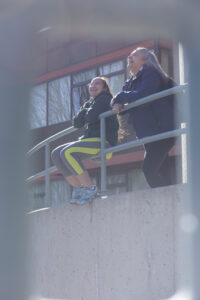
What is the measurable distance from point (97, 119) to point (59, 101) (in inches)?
406

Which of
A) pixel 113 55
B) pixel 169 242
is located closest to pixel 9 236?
pixel 169 242

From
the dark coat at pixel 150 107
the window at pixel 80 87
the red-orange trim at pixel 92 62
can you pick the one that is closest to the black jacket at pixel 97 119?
the dark coat at pixel 150 107

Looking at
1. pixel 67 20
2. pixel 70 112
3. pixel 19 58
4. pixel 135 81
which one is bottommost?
pixel 19 58

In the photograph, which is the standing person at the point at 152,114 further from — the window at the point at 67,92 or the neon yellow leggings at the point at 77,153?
the window at the point at 67,92

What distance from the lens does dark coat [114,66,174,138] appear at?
173 inches

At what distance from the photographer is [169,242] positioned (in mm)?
3637

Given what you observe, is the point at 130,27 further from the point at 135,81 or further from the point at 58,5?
the point at 135,81

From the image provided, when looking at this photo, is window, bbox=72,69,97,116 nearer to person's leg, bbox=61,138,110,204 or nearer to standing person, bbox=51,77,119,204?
standing person, bbox=51,77,119,204

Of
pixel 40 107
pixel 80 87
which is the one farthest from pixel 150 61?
pixel 40 107

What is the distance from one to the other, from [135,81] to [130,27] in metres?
3.45

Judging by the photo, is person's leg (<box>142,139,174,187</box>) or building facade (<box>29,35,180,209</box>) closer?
person's leg (<box>142,139,174,187</box>)

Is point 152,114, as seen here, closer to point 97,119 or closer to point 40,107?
point 97,119

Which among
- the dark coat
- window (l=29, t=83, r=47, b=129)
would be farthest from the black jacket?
window (l=29, t=83, r=47, b=129)

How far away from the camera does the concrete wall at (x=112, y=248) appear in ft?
12.1
